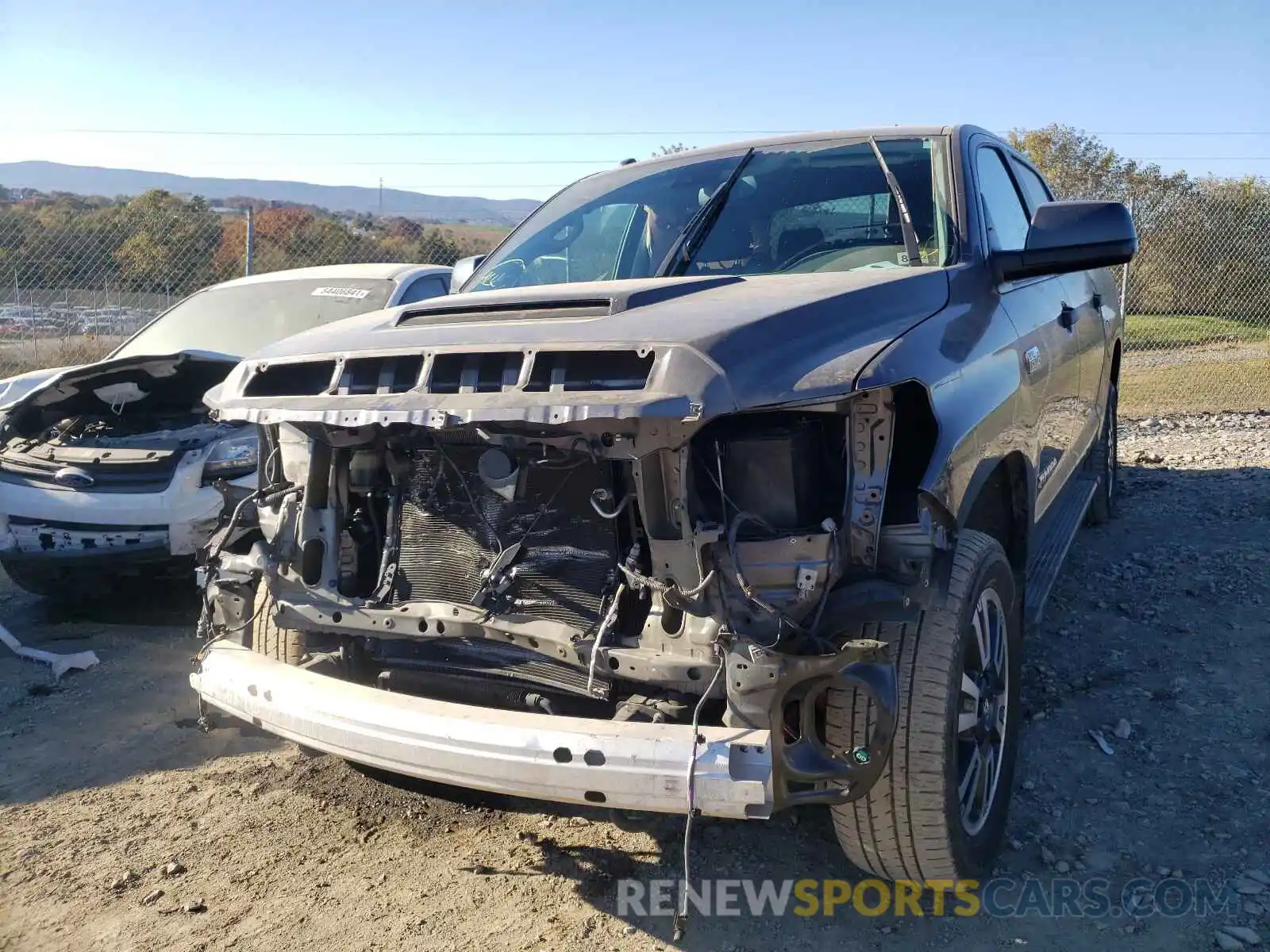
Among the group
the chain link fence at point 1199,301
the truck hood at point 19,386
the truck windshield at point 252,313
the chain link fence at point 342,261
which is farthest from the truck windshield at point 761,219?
the chain link fence at point 1199,301

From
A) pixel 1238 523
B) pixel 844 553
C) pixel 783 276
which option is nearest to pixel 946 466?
pixel 844 553

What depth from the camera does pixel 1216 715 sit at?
3.68 metres

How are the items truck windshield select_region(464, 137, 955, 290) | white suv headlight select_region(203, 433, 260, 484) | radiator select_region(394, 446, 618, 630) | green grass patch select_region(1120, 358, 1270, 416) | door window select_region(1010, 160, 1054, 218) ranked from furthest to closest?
green grass patch select_region(1120, 358, 1270, 416) < white suv headlight select_region(203, 433, 260, 484) < door window select_region(1010, 160, 1054, 218) < truck windshield select_region(464, 137, 955, 290) < radiator select_region(394, 446, 618, 630)

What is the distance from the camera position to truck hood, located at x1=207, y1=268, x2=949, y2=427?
2.15 metres

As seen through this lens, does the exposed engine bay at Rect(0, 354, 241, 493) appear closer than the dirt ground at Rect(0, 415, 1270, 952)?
No

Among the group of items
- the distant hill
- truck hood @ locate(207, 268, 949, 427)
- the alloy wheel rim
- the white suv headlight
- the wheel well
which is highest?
the distant hill

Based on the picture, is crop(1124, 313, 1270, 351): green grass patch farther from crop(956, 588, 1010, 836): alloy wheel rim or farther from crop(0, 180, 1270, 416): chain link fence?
crop(956, 588, 1010, 836): alloy wheel rim

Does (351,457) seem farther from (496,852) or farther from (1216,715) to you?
(1216,715)

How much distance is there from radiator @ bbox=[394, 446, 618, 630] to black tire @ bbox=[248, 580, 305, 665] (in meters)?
0.48

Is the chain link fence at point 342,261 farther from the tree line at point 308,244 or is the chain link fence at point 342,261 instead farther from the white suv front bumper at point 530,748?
the white suv front bumper at point 530,748

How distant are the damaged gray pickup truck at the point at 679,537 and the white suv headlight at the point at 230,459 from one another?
177 cm

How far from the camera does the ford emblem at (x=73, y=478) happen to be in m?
4.76

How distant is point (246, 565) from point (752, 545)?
1.53 meters

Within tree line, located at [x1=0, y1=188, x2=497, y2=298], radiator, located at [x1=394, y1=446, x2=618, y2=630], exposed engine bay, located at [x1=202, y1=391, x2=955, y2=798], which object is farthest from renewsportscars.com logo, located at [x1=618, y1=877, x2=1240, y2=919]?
tree line, located at [x1=0, y1=188, x2=497, y2=298]
